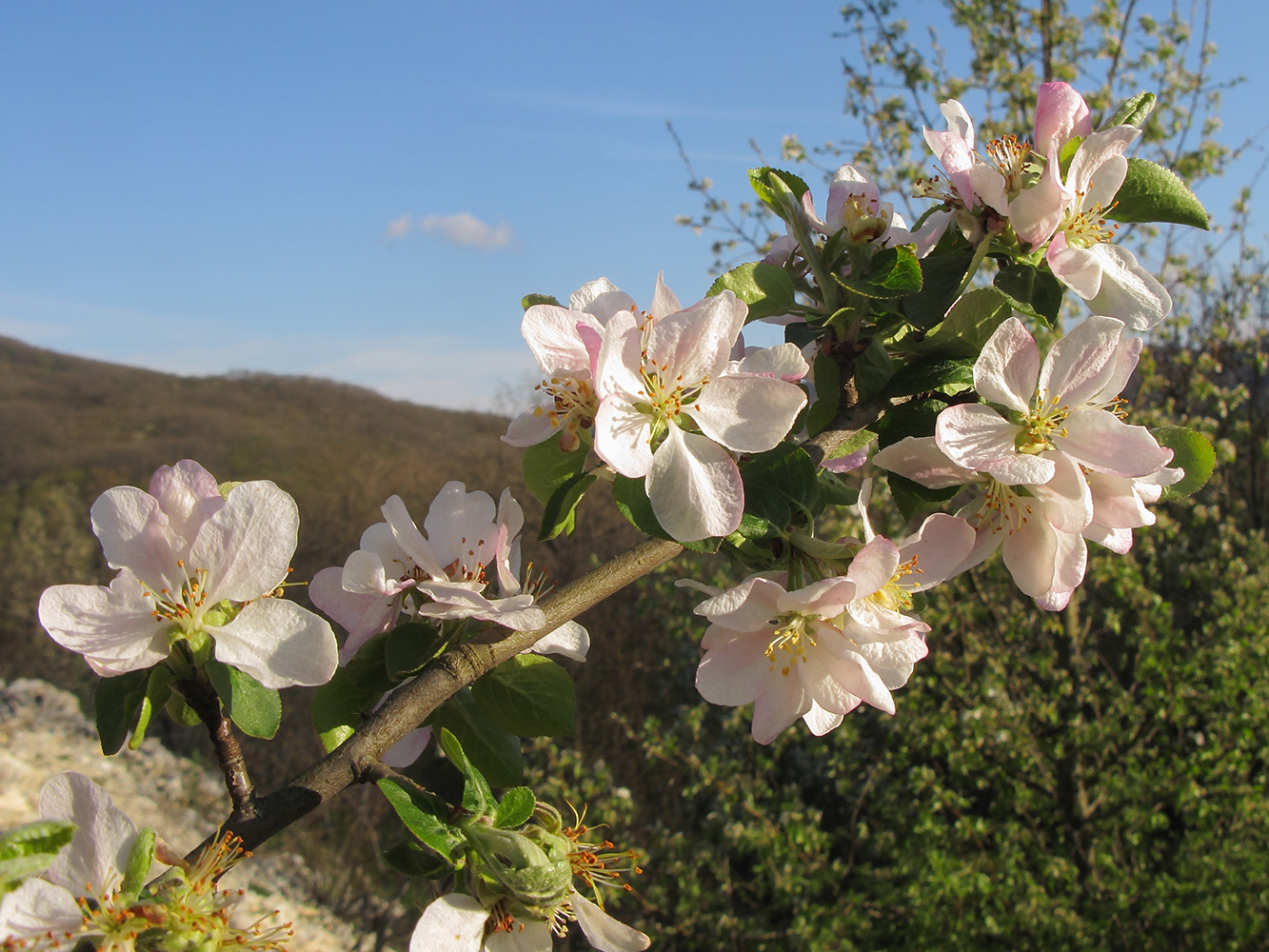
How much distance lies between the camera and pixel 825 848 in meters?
5.11

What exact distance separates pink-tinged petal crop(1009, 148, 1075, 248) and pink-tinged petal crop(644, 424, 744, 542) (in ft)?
1.29

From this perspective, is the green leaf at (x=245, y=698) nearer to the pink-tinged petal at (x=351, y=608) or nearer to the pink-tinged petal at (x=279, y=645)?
the pink-tinged petal at (x=279, y=645)

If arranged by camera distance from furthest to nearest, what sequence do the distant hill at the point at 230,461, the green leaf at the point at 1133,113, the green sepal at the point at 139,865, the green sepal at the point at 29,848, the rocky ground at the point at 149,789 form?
1. the distant hill at the point at 230,461
2. the rocky ground at the point at 149,789
3. the green leaf at the point at 1133,113
4. the green sepal at the point at 139,865
5. the green sepal at the point at 29,848

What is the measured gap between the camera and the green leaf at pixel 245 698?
78 centimetres

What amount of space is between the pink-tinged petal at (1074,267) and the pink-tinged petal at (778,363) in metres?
0.31

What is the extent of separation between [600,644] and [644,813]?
1580 mm

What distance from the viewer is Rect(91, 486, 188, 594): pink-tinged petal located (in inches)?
31.4

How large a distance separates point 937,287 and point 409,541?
61 cm

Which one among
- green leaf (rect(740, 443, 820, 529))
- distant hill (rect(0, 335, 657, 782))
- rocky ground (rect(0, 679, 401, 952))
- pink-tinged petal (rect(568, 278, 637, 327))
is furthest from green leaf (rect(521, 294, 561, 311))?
distant hill (rect(0, 335, 657, 782))

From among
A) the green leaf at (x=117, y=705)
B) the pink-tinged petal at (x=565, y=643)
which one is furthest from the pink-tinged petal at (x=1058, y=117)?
the green leaf at (x=117, y=705)

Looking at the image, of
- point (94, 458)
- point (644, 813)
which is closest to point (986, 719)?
point (644, 813)

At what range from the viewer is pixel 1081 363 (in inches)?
34.0

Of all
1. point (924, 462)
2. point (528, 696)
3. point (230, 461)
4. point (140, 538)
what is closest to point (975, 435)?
point (924, 462)

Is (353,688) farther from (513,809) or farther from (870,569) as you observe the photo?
(870,569)
